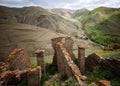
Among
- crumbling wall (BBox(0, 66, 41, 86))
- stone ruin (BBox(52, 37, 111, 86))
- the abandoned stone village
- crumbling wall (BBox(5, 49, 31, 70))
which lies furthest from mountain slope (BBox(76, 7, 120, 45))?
→ crumbling wall (BBox(0, 66, 41, 86))

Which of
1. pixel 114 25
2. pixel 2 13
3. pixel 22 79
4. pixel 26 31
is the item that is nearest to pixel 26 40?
pixel 26 31

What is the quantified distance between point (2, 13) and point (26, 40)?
47245 millimetres

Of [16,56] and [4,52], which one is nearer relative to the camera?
[16,56]

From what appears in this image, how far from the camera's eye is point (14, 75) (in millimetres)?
13586

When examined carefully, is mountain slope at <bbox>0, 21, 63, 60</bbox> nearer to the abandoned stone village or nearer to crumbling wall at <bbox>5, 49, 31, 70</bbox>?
crumbling wall at <bbox>5, 49, 31, 70</bbox>

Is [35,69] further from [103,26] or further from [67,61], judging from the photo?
[103,26]

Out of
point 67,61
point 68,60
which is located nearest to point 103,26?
point 68,60

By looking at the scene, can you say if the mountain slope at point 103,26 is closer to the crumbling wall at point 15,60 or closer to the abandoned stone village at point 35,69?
the abandoned stone village at point 35,69

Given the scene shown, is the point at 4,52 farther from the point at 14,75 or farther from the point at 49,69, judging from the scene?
the point at 14,75

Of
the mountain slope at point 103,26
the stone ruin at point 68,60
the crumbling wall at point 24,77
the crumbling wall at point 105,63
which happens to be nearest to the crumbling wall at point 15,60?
the crumbling wall at point 24,77

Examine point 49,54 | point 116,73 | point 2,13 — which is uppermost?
point 2,13

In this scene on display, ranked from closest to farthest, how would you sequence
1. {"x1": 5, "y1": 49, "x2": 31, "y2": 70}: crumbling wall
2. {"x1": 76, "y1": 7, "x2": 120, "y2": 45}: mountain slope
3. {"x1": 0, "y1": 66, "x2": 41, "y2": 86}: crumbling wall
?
{"x1": 0, "y1": 66, "x2": 41, "y2": 86}: crumbling wall, {"x1": 5, "y1": 49, "x2": 31, "y2": 70}: crumbling wall, {"x1": 76, "y1": 7, "x2": 120, "y2": 45}: mountain slope

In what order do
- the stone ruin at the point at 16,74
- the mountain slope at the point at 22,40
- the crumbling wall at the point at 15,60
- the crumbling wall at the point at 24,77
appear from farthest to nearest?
the mountain slope at the point at 22,40, the crumbling wall at the point at 15,60, the crumbling wall at the point at 24,77, the stone ruin at the point at 16,74

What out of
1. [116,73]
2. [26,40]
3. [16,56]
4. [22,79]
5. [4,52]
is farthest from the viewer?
[26,40]
